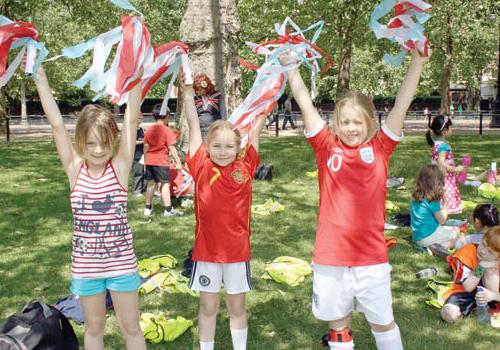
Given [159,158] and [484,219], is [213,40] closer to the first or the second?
[159,158]

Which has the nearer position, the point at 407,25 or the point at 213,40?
the point at 407,25

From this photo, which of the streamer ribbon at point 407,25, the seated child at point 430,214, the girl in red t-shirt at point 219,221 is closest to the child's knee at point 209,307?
the girl in red t-shirt at point 219,221

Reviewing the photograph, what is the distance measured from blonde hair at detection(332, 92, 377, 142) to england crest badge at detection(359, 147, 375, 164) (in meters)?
0.07

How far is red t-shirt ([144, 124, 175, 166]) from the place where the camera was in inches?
328

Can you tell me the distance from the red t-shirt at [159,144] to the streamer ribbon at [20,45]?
16.1 feet

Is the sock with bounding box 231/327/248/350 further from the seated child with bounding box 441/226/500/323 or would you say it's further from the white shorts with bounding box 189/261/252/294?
the seated child with bounding box 441/226/500/323

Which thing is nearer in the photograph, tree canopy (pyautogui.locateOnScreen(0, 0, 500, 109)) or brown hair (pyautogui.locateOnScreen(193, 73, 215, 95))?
brown hair (pyautogui.locateOnScreen(193, 73, 215, 95))

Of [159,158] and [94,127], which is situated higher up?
[94,127]

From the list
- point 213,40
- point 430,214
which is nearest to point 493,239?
point 430,214

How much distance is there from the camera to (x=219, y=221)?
3.70 meters

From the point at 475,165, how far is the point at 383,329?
10426 millimetres

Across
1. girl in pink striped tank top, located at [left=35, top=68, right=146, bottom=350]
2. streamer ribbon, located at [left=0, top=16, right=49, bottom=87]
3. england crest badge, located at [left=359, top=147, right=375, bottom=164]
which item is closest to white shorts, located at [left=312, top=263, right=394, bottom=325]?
england crest badge, located at [left=359, top=147, right=375, bottom=164]

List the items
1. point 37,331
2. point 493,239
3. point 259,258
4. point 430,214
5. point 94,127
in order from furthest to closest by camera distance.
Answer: point 430,214 → point 259,258 → point 493,239 → point 37,331 → point 94,127

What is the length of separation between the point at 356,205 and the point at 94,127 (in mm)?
1543
